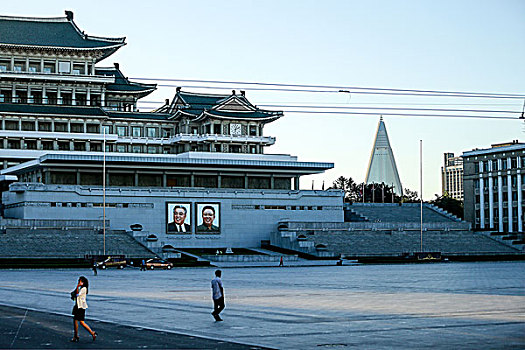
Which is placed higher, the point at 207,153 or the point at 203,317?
the point at 207,153

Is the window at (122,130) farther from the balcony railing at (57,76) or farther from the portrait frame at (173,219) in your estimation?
the portrait frame at (173,219)

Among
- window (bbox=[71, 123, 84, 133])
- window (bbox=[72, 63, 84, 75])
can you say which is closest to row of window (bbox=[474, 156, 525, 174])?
window (bbox=[71, 123, 84, 133])

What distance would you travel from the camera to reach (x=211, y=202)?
3292 inches

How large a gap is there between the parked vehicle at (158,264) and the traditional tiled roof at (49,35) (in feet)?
151

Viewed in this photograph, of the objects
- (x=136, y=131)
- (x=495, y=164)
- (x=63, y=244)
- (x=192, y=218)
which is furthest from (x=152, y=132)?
(x=495, y=164)

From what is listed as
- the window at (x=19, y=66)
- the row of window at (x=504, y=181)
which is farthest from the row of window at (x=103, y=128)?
the row of window at (x=504, y=181)

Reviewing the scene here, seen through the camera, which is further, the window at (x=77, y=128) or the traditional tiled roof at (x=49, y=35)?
the window at (x=77, y=128)

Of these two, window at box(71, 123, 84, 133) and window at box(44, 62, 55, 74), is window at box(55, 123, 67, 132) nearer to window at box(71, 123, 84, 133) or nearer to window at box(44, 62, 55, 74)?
window at box(71, 123, 84, 133)

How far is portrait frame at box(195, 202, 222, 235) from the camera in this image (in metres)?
82.6

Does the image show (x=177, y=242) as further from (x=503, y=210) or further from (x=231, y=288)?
(x=503, y=210)

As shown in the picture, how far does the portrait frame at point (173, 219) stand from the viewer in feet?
268

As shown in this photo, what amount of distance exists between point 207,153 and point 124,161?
15.9 meters

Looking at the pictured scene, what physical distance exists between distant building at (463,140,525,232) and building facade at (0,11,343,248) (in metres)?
35.9

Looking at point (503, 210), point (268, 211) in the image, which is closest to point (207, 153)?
point (268, 211)
